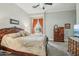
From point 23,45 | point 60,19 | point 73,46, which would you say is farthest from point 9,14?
point 73,46

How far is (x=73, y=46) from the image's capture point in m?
2.06

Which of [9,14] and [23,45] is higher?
[9,14]

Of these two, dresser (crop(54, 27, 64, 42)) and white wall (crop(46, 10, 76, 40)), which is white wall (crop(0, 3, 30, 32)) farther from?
dresser (crop(54, 27, 64, 42))

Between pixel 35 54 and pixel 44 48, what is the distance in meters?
0.16

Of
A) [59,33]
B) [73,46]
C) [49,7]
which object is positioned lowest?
[73,46]

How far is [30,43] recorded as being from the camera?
210cm

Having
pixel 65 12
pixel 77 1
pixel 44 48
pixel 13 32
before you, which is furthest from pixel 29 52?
pixel 77 1

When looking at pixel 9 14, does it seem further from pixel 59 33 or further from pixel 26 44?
pixel 59 33

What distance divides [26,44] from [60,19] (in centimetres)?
62

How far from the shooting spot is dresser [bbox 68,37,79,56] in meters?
2.05

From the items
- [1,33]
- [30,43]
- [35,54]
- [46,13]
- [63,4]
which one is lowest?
[35,54]

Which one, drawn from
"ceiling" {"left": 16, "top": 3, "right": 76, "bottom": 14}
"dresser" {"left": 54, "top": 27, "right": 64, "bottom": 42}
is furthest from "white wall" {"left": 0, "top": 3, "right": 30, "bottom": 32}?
"dresser" {"left": 54, "top": 27, "right": 64, "bottom": 42}

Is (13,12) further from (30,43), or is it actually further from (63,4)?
(63,4)

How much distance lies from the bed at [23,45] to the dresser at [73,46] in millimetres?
359
